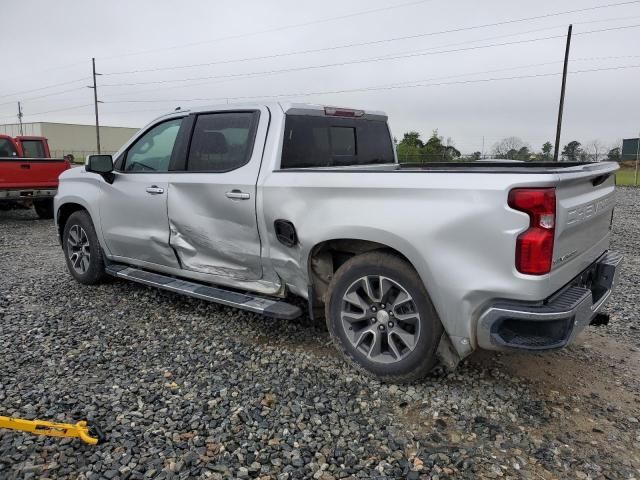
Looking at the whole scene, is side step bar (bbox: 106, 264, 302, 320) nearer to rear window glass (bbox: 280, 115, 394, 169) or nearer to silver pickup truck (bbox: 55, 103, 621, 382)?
silver pickup truck (bbox: 55, 103, 621, 382)

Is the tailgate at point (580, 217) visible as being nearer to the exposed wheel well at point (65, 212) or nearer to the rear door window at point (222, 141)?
the rear door window at point (222, 141)

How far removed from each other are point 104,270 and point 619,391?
489cm

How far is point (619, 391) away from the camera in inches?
133

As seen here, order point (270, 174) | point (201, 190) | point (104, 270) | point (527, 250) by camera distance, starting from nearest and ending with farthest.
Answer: point (527, 250) → point (270, 174) → point (201, 190) → point (104, 270)

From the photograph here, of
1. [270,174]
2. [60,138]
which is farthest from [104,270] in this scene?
[60,138]

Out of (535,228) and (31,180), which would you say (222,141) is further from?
(31,180)

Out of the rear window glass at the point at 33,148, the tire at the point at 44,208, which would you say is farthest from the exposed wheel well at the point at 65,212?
the rear window glass at the point at 33,148

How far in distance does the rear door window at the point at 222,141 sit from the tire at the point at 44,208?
8.92 m

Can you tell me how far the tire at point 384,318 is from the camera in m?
3.19

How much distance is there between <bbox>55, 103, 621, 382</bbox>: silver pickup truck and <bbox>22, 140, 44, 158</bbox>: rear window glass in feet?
32.8

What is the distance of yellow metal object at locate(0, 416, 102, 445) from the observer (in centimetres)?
273

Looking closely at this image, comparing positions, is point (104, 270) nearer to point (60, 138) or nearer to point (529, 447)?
point (529, 447)

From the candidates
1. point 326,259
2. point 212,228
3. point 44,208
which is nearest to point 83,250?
point 212,228

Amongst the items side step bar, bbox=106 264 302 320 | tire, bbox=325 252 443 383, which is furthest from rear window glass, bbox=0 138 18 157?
tire, bbox=325 252 443 383
